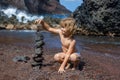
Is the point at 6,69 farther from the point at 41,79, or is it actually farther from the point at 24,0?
the point at 24,0

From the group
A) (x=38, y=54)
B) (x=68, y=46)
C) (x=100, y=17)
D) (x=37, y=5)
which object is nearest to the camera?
(x=68, y=46)

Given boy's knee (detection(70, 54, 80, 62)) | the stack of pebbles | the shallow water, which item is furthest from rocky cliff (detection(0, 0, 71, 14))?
boy's knee (detection(70, 54, 80, 62))

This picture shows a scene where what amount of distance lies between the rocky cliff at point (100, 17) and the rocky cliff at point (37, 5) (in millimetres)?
52000

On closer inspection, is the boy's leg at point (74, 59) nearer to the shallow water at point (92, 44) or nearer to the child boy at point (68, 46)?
the child boy at point (68, 46)

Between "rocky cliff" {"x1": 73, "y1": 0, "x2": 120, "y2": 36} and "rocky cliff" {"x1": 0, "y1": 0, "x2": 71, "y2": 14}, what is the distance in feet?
171

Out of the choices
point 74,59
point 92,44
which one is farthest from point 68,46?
point 92,44

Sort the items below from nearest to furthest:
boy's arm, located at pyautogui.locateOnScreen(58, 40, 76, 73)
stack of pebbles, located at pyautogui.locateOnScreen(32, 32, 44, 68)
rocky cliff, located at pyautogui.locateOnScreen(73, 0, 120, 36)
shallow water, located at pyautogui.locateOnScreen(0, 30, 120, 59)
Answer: boy's arm, located at pyautogui.locateOnScreen(58, 40, 76, 73)
stack of pebbles, located at pyautogui.locateOnScreen(32, 32, 44, 68)
shallow water, located at pyautogui.locateOnScreen(0, 30, 120, 59)
rocky cliff, located at pyautogui.locateOnScreen(73, 0, 120, 36)

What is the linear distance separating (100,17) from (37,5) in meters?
65.1

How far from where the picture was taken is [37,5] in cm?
8869

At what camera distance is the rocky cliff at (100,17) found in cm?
2412

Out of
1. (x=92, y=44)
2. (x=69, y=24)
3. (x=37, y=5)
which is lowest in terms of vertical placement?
(x=37, y=5)

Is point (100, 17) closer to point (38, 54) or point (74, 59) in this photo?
point (38, 54)

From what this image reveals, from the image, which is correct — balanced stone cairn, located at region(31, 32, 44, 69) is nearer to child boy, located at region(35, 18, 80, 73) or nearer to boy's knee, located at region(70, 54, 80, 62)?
child boy, located at region(35, 18, 80, 73)

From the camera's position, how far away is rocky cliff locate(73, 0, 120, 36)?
79.2ft
